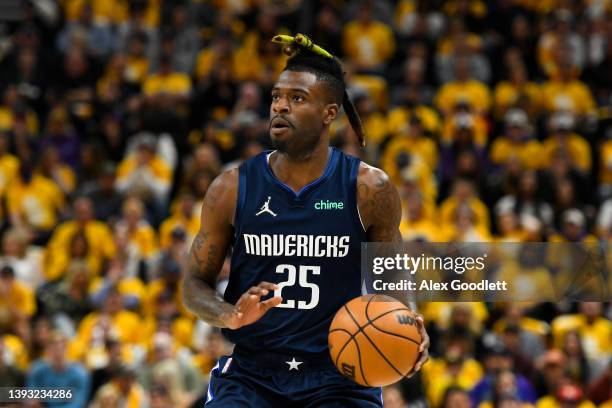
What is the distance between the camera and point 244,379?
5629 millimetres

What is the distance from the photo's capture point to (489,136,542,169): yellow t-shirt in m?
14.1

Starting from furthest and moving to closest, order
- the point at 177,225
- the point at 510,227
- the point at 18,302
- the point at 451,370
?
the point at 177,225 → the point at 510,227 → the point at 18,302 → the point at 451,370

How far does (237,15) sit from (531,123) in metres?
4.72

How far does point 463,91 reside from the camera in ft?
50.2

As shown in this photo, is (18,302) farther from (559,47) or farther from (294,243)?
(559,47)

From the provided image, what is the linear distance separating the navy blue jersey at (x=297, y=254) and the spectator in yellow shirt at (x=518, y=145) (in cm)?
853

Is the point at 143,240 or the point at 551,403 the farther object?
the point at 143,240

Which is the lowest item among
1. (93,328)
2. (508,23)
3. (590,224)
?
(93,328)

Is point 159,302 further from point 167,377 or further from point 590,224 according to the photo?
point 590,224

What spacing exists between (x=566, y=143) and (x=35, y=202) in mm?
6551

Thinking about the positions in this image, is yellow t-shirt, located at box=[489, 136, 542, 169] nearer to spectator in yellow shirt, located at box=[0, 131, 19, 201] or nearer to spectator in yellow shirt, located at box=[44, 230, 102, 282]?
spectator in yellow shirt, located at box=[44, 230, 102, 282]

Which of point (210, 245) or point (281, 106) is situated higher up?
point (281, 106)

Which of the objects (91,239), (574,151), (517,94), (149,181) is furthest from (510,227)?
(91,239)

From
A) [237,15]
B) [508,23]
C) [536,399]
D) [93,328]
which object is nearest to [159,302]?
[93,328]
